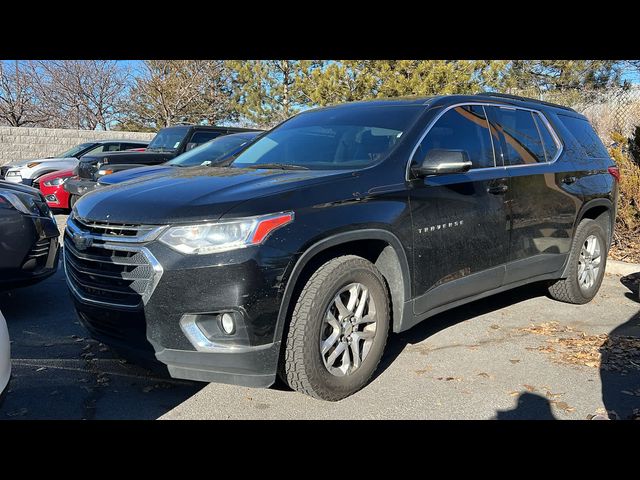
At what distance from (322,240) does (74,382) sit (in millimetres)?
1936

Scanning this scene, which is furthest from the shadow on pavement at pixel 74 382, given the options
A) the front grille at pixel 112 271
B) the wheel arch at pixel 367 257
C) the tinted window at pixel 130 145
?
the tinted window at pixel 130 145

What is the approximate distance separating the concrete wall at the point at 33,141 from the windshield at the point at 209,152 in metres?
15.1

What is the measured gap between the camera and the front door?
3.74 metres

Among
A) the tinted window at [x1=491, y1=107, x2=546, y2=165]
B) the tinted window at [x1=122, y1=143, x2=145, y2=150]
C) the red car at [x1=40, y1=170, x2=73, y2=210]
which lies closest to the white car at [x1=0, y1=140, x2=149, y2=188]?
the tinted window at [x1=122, y1=143, x2=145, y2=150]

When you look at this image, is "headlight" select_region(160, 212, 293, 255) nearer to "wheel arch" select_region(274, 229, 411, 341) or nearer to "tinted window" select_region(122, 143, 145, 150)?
"wheel arch" select_region(274, 229, 411, 341)

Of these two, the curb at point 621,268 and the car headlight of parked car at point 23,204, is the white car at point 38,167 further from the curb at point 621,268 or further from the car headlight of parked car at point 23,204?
the curb at point 621,268

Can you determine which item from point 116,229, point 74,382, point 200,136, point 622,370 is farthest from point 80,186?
point 622,370

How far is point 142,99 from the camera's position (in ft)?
106

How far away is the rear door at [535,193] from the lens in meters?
4.50

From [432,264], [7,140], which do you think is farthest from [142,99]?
[432,264]

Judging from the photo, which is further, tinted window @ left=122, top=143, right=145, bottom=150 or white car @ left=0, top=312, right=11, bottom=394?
tinted window @ left=122, top=143, right=145, bottom=150
